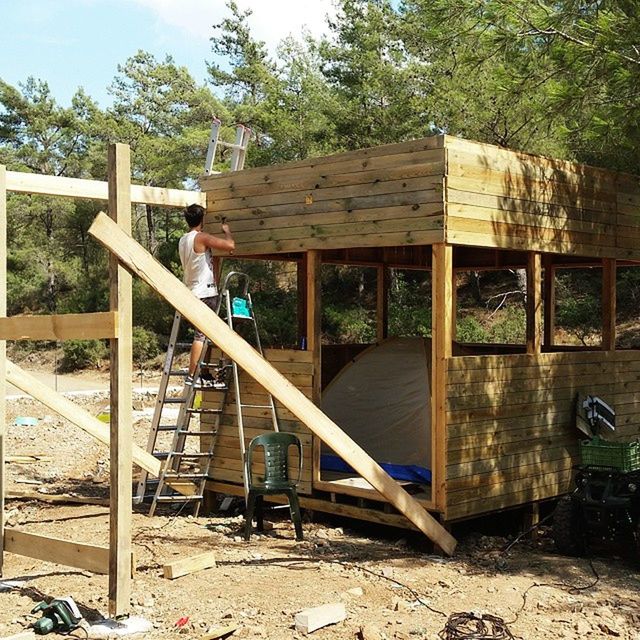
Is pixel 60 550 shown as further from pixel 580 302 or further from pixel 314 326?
pixel 580 302

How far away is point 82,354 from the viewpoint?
31438 mm

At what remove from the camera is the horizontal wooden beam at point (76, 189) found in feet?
25.4

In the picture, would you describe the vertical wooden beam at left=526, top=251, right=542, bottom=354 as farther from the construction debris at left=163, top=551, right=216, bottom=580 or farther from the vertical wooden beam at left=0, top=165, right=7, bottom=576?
the vertical wooden beam at left=0, top=165, right=7, bottom=576

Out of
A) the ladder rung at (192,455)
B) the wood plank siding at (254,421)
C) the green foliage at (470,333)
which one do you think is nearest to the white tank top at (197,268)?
the wood plank siding at (254,421)

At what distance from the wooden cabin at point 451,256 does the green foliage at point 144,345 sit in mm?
21464

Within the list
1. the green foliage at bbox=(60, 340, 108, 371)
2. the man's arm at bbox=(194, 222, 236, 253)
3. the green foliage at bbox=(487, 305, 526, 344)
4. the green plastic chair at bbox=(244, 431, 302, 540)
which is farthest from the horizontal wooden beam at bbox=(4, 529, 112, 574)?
the green foliage at bbox=(60, 340, 108, 371)

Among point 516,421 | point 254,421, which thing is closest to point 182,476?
point 254,421

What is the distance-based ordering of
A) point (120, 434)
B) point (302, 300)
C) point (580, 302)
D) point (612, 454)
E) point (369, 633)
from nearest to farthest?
1. point (369, 633)
2. point (120, 434)
3. point (612, 454)
4. point (302, 300)
5. point (580, 302)

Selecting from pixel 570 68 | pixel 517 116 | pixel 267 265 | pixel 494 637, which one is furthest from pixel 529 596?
pixel 267 265

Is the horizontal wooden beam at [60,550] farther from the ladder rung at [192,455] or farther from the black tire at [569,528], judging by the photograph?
the black tire at [569,528]

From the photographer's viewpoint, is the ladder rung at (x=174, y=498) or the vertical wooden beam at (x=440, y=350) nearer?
the vertical wooden beam at (x=440, y=350)

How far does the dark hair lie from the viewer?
29.6 ft

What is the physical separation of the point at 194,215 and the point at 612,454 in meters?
4.72

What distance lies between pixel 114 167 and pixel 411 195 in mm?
3083
